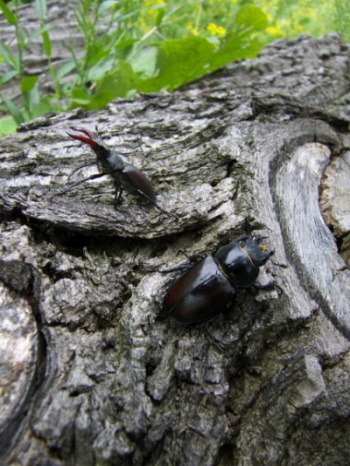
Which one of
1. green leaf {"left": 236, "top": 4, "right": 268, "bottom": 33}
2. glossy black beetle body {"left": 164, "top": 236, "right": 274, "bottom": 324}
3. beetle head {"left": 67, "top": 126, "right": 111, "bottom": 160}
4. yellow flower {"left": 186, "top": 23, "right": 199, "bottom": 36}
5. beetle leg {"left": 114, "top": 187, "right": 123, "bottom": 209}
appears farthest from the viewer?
yellow flower {"left": 186, "top": 23, "right": 199, "bottom": 36}

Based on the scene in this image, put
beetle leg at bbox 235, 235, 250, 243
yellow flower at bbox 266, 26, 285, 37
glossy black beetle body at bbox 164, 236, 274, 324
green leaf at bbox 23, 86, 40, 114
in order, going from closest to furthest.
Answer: glossy black beetle body at bbox 164, 236, 274, 324, beetle leg at bbox 235, 235, 250, 243, green leaf at bbox 23, 86, 40, 114, yellow flower at bbox 266, 26, 285, 37

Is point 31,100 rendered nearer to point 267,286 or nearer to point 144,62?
point 144,62

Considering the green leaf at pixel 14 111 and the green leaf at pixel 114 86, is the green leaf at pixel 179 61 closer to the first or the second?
the green leaf at pixel 114 86

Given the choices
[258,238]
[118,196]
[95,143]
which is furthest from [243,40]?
[258,238]

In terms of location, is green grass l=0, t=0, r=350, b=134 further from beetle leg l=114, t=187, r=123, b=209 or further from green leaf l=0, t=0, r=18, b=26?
beetle leg l=114, t=187, r=123, b=209

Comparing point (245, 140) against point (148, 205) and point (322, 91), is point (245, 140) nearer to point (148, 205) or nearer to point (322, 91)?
point (148, 205)

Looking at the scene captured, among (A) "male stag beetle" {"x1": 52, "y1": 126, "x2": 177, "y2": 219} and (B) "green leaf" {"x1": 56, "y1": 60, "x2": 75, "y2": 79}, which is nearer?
(A) "male stag beetle" {"x1": 52, "y1": 126, "x2": 177, "y2": 219}

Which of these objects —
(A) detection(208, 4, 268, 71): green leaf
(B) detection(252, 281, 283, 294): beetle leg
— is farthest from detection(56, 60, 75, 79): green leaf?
(B) detection(252, 281, 283, 294): beetle leg
